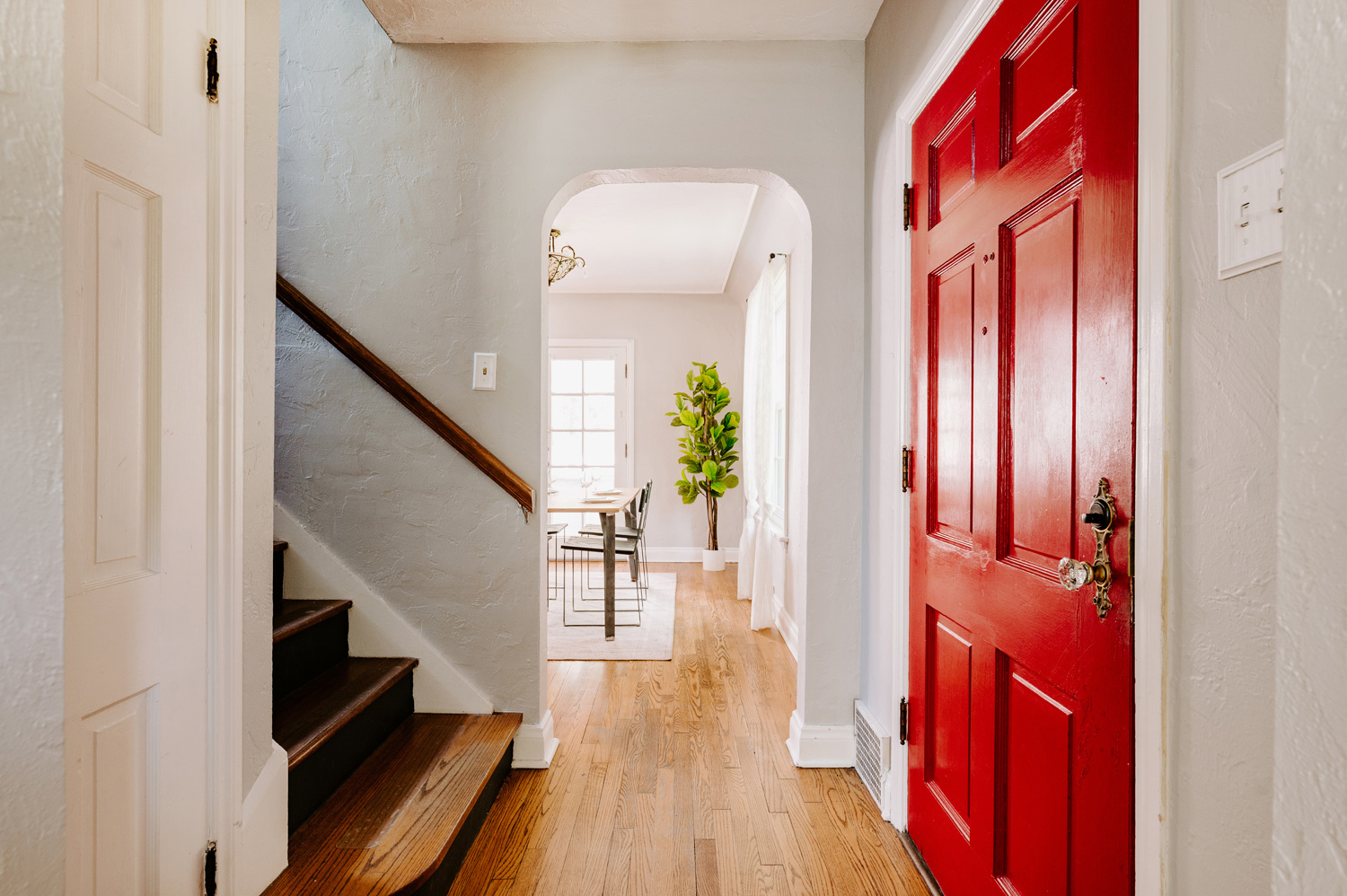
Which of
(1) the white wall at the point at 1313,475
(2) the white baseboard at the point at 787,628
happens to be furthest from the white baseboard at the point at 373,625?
(1) the white wall at the point at 1313,475

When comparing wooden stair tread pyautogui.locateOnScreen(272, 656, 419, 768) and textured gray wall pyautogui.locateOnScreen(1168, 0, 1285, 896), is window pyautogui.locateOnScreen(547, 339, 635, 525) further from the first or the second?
textured gray wall pyautogui.locateOnScreen(1168, 0, 1285, 896)

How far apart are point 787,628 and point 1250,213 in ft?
11.3

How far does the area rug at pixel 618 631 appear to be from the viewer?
3.76m

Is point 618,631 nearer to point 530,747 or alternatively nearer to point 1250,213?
point 530,747

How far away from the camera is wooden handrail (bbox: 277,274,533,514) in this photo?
2352 mm

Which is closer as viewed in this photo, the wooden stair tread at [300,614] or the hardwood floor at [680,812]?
the hardwood floor at [680,812]

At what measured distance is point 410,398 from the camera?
237 cm

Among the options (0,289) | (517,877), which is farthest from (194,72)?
(517,877)

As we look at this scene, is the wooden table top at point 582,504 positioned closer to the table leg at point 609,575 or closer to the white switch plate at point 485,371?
the table leg at point 609,575

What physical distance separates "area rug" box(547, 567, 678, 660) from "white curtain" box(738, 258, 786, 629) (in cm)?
57

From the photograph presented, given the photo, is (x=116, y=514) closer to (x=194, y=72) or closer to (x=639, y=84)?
(x=194, y=72)

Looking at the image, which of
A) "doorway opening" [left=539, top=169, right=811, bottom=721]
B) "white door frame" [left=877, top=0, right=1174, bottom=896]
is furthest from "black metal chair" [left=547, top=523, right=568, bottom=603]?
"white door frame" [left=877, top=0, right=1174, bottom=896]

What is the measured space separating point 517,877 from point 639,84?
2.41 m

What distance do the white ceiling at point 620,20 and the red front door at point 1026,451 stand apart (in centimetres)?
65
